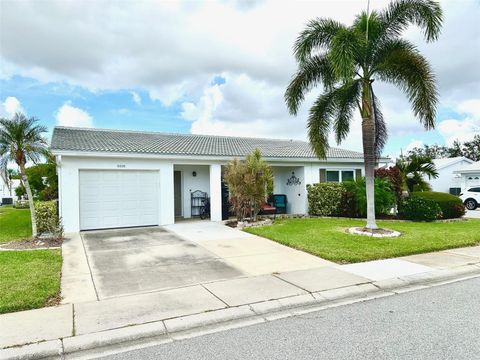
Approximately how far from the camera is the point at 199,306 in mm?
5090

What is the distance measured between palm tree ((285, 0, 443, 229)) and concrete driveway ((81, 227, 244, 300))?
19.6ft

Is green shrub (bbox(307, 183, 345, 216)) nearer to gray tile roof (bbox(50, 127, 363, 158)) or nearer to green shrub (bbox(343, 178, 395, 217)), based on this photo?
green shrub (bbox(343, 178, 395, 217))

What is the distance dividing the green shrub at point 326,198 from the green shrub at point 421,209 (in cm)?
274

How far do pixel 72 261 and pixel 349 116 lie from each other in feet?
33.3

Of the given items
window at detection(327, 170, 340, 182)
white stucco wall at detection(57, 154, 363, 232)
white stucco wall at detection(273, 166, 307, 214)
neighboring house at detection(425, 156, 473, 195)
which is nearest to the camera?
white stucco wall at detection(57, 154, 363, 232)

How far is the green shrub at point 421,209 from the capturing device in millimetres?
14086

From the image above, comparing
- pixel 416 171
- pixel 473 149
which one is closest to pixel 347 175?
pixel 416 171

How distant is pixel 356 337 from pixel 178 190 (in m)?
13.6

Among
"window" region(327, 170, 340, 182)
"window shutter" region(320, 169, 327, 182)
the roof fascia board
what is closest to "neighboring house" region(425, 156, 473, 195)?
"window" region(327, 170, 340, 182)

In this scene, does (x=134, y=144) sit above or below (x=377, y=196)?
above

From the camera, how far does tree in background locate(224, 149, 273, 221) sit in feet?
43.7

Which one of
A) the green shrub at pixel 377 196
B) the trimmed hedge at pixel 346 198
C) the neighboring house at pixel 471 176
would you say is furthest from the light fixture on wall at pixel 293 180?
the neighboring house at pixel 471 176

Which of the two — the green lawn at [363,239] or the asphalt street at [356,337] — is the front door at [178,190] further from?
the asphalt street at [356,337]

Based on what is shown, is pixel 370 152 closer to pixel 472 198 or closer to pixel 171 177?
pixel 171 177
